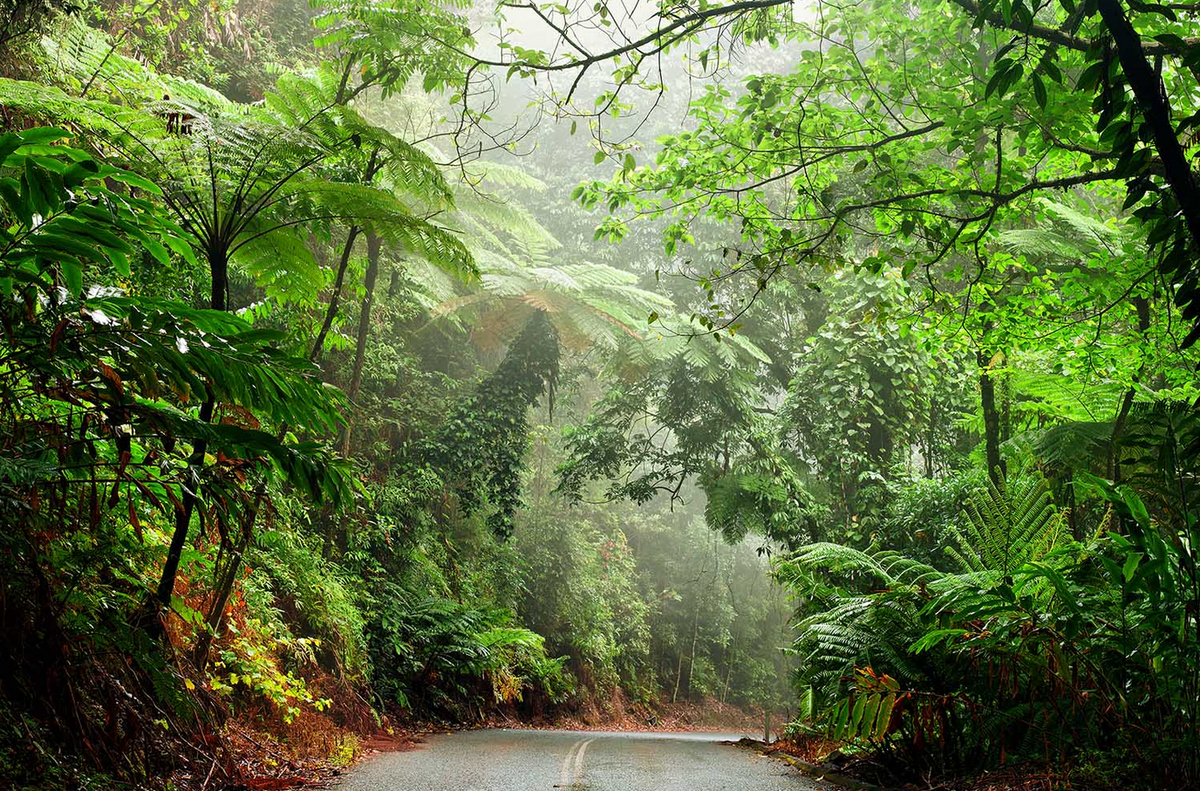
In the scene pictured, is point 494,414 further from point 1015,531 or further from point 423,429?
point 1015,531

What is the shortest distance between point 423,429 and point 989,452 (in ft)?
32.1

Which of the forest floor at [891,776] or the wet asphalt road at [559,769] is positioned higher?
the forest floor at [891,776]

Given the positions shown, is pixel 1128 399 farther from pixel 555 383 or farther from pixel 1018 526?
pixel 555 383

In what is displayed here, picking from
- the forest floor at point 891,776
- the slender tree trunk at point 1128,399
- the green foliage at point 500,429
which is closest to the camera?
the forest floor at point 891,776

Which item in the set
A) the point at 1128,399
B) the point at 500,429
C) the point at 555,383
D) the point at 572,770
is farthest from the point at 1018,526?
the point at 555,383

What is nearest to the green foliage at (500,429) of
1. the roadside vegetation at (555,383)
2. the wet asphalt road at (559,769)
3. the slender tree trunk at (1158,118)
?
the roadside vegetation at (555,383)

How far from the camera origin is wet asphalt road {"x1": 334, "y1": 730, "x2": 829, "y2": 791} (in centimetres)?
557

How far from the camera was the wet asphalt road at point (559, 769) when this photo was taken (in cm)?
557

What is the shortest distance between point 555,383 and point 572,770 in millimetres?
10134

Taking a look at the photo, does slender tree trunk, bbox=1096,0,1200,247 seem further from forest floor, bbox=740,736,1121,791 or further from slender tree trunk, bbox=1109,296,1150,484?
slender tree trunk, bbox=1109,296,1150,484

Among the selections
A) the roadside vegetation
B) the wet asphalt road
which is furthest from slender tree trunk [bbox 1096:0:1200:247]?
the wet asphalt road

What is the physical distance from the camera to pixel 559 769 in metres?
6.65

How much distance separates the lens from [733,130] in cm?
601

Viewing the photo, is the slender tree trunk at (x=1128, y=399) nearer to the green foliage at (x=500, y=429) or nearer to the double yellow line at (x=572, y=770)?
the double yellow line at (x=572, y=770)
